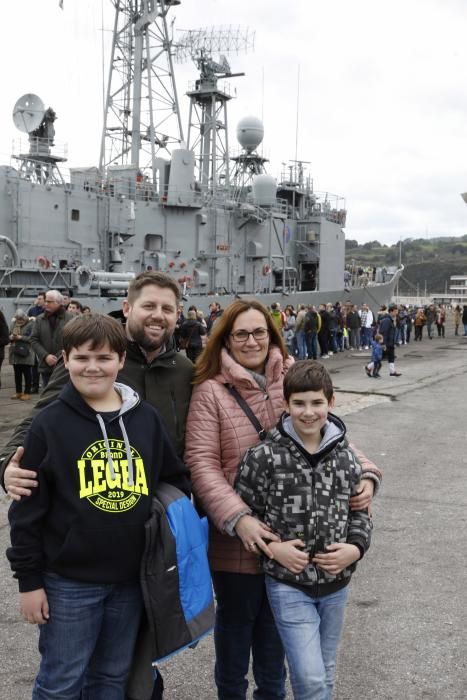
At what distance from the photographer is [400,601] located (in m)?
3.72

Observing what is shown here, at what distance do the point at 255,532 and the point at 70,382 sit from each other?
853mm

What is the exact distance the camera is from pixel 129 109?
26.4m

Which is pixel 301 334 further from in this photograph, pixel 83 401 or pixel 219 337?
pixel 83 401

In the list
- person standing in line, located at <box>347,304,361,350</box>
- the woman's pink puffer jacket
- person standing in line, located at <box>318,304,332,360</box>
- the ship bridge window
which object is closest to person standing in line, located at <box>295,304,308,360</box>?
person standing in line, located at <box>318,304,332,360</box>

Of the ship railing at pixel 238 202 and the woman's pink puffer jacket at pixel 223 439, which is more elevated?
the ship railing at pixel 238 202

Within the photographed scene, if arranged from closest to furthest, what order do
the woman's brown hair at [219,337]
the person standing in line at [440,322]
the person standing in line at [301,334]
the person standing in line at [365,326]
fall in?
the woman's brown hair at [219,337], the person standing in line at [301,334], the person standing in line at [365,326], the person standing in line at [440,322]

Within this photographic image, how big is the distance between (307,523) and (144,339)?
92 cm

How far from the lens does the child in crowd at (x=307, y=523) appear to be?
93.0 inches

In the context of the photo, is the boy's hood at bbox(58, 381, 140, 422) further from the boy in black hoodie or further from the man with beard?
the man with beard

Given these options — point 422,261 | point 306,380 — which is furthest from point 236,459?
point 422,261

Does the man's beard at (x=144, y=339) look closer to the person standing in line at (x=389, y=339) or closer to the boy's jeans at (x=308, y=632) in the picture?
the boy's jeans at (x=308, y=632)

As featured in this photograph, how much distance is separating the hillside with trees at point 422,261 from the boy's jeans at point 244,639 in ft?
400

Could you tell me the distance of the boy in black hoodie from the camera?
2107mm

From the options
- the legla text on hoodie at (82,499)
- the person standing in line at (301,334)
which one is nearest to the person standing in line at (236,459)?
the legla text on hoodie at (82,499)
